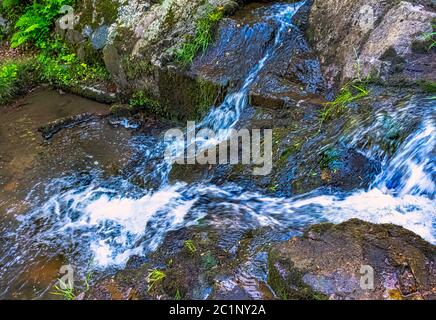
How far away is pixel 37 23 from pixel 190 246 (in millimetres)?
7373

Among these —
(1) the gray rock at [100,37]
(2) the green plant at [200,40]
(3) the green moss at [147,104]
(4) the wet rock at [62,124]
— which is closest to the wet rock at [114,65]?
(1) the gray rock at [100,37]

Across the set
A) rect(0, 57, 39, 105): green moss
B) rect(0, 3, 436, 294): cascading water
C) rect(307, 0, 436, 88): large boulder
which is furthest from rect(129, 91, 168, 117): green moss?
rect(307, 0, 436, 88): large boulder

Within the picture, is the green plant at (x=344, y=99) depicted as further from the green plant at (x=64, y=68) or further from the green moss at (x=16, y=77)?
the green moss at (x=16, y=77)

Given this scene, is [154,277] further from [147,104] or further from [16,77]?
[16,77]

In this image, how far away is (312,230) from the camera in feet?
10.6

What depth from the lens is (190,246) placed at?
3664 millimetres

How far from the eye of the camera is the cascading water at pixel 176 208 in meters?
3.83

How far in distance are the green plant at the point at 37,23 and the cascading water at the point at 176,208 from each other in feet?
15.2

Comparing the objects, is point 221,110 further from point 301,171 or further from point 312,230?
point 312,230

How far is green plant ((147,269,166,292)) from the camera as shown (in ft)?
10.5

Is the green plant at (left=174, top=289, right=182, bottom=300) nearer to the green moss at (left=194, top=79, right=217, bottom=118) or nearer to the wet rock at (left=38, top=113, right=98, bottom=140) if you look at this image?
the green moss at (left=194, top=79, right=217, bottom=118)

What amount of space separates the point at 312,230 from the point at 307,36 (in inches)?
158

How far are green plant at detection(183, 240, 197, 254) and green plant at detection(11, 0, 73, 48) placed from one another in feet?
22.6
